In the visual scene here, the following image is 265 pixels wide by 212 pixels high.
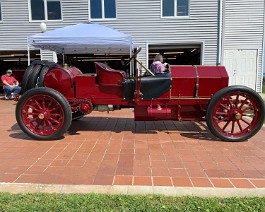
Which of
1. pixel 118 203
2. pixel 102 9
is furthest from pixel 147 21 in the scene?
pixel 118 203

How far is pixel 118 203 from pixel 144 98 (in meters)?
2.55

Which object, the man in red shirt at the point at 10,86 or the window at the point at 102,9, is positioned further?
the window at the point at 102,9

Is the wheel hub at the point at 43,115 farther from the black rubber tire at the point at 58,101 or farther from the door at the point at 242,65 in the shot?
the door at the point at 242,65

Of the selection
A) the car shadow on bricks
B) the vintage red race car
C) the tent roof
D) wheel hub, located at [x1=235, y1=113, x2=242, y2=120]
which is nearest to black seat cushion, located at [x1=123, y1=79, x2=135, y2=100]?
the vintage red race car

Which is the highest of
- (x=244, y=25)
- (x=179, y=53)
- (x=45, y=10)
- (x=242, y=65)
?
(x=45, y=10)

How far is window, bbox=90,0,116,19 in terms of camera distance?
41.2 ft

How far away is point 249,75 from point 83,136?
1018 cm

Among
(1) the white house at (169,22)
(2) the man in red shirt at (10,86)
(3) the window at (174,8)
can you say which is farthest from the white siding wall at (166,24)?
(2) the man in red shirt at (10,86)

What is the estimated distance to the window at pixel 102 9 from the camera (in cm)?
1255

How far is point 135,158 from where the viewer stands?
420cm

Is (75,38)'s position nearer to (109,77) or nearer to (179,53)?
(109,77)

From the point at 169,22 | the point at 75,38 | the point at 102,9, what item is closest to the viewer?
the point at 75,38

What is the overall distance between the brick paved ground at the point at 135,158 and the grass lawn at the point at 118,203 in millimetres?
359

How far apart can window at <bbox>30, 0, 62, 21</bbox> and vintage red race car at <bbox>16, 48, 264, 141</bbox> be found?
8270 millimetres
